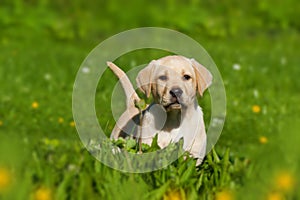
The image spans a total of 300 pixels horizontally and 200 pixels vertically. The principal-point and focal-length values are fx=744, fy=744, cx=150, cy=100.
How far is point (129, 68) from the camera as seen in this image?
853 centimetres

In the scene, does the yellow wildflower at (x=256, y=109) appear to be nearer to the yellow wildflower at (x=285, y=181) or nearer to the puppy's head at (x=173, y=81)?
the puppy's head at (x=173, y=81)

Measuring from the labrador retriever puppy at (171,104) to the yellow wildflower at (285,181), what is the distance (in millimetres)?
1215

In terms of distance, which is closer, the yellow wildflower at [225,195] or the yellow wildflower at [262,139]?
the yellow wildflower at [225,195]

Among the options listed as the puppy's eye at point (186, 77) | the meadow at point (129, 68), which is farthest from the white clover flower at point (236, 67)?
the puppy's eye at point (186, 77)

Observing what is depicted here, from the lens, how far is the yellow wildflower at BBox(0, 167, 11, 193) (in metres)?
3.23

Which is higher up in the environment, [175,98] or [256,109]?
[256,109]

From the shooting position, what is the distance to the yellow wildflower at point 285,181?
318 cm

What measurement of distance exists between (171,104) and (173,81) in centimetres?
14

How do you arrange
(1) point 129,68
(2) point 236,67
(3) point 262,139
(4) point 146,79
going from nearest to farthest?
(4) point 146,79 → (3) point 262,139 → (1) point 129,68 → (2) point 236,67

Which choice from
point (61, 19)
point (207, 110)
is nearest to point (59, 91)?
point (207, 110)

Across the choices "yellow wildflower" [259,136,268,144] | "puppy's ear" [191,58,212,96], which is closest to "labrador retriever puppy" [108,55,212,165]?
"puppy's ear" [191,58,212,96]

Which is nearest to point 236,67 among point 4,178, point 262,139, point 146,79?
point 262,139

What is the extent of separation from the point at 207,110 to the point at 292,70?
3214 millimetres

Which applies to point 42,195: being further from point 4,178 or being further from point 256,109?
point 256,109
